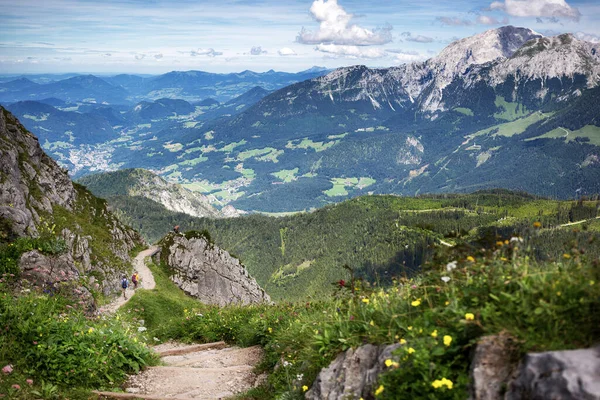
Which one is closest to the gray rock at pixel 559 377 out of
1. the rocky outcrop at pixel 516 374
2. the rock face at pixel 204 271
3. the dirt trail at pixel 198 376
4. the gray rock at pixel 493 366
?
the rocky outcrop at pixel 516 374

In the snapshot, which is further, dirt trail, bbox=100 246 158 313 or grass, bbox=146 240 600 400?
dirt trail, bbox=100 246 158 313

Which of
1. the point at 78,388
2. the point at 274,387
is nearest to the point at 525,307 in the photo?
the point at 274,387

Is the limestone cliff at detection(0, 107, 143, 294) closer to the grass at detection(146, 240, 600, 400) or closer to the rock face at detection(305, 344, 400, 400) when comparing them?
the grass at detection(146, 240, 600, 400)

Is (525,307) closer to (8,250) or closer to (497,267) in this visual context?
(497,267)

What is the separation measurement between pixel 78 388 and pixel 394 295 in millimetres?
7920

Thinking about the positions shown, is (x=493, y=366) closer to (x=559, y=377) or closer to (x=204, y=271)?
(x=559, y=377)

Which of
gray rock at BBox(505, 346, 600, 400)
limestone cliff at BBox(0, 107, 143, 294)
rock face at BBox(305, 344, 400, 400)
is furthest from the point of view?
limestone cliff at BBox(0, 107, 143, 294)

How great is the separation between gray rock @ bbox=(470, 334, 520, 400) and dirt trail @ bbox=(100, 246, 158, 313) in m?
32.4

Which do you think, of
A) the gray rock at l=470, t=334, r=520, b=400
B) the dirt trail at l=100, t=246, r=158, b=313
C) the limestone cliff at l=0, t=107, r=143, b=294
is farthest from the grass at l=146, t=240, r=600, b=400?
the dirt trail at l=100, t=246, r=158, b=313

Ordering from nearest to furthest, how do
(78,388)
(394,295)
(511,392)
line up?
(511,392)
(394,295)
(78,388)

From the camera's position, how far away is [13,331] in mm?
A: 11805

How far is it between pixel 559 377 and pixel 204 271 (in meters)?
64.7

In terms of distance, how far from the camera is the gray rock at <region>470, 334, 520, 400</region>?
20.7 ft

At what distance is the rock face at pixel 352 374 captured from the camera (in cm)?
798
